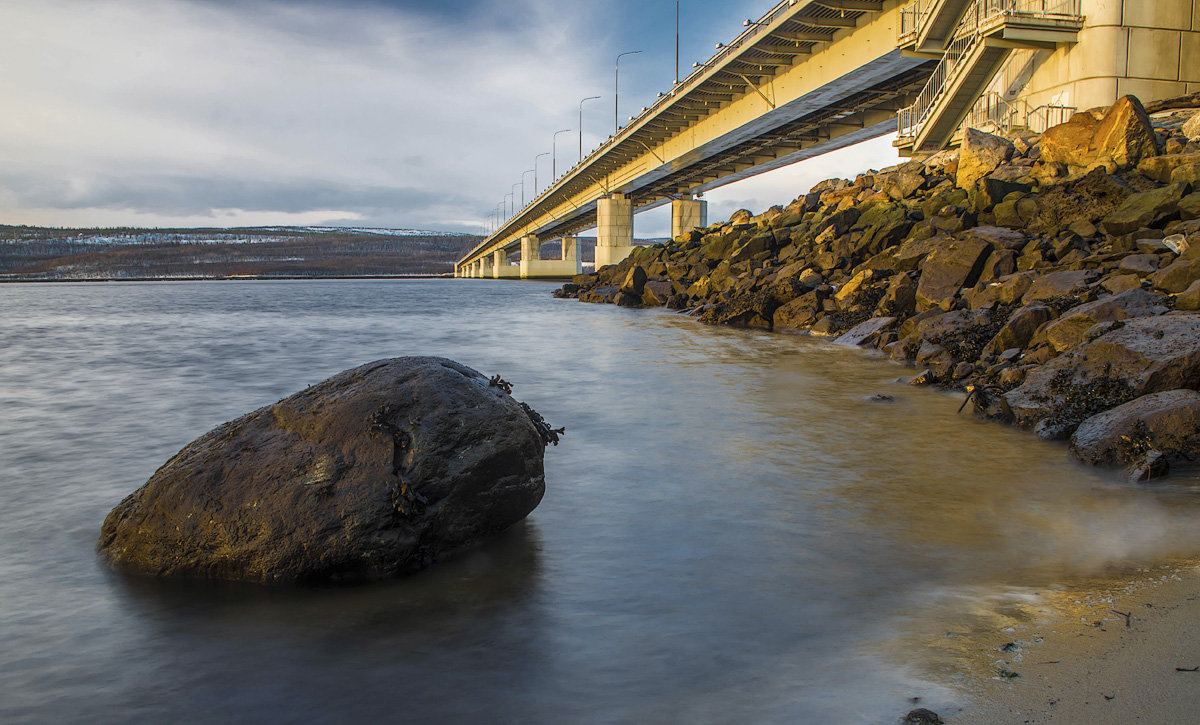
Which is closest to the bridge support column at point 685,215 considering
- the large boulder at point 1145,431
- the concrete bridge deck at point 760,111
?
the concrete bridge deck at point 760,111

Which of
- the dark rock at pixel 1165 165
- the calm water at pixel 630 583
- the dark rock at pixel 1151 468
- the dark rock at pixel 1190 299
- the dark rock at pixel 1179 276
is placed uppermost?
the dark rock at pixel 1165 165

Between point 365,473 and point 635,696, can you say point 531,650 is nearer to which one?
point 635,696

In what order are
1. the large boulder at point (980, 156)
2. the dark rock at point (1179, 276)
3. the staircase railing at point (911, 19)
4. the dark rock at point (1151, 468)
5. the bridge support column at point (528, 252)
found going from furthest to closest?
the bridge support column at point (528, 252) → the staircase railing at point (911, 19) → the large boulder at point (980, 156) → the dark rock at point (1179, 276) → the dark rock at point (1151, 468)

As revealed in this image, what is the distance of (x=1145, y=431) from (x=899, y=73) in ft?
80.2

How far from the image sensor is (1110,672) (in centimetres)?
307

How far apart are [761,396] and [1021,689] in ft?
24.6

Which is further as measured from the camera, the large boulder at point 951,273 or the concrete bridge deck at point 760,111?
the concrete bridge deck at point 760,111

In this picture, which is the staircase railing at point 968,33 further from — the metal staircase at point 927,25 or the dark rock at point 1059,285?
the dark rock at point 1059,285

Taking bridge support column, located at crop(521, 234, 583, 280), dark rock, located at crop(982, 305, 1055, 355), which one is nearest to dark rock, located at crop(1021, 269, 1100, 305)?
dark rock, located at crop(982, 305, 1055, 355)

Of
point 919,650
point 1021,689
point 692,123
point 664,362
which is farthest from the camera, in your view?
point 692,123

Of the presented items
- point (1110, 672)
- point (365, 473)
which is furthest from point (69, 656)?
point (1110, 672)

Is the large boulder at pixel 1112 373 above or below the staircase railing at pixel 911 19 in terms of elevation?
below

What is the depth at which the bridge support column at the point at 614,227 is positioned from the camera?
58.8 meters

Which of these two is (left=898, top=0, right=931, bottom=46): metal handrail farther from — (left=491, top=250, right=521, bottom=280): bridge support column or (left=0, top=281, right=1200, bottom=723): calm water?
(left=491, top=250, right=521, bottom=280): bridge support column
